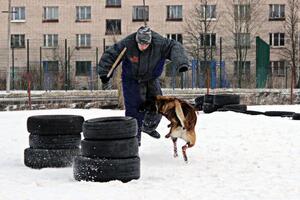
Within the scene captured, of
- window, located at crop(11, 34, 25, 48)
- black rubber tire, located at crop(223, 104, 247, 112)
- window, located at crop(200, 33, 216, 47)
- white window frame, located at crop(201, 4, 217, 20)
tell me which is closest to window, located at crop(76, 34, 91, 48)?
window, located at crop(11, 34, 25, 48)

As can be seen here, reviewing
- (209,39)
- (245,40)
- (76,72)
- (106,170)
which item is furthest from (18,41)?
(106,170)

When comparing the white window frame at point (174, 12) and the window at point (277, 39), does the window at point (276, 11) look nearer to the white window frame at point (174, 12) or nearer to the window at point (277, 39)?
the window at point (277, 39)

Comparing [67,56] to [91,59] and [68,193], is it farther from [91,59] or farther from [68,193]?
[68,193]

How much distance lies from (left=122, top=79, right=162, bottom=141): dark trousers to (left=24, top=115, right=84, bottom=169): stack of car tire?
104cm

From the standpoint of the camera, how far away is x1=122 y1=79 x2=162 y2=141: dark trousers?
7.29m

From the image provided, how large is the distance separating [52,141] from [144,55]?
1.50m

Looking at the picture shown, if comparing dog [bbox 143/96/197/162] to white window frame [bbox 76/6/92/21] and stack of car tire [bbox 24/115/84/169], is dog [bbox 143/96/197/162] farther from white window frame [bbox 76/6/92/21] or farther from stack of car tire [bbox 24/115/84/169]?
white window frame [bbox 76/6/92/21]

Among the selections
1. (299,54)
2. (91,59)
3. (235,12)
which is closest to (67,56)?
(91,59)

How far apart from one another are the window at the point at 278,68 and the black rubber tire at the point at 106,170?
34863 millimetres

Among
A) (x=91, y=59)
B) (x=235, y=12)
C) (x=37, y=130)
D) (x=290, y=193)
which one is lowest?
(x=290, y=193)

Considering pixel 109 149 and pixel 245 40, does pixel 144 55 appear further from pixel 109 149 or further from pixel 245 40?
pixel 245 40

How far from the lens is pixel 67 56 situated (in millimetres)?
42750

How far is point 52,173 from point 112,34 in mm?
37784

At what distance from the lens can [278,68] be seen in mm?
41406
